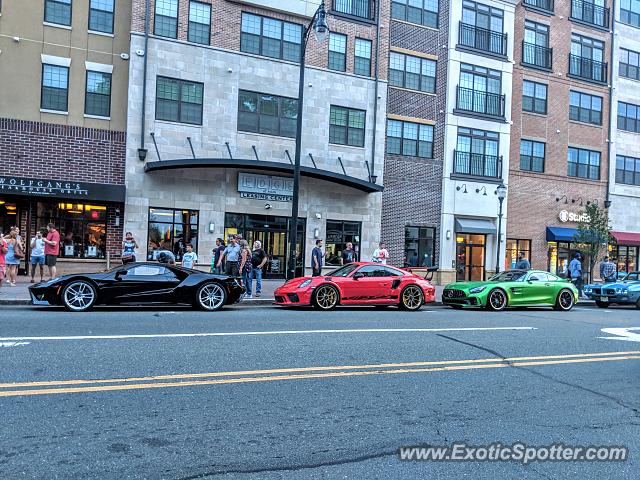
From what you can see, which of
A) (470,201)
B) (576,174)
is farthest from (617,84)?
(470,201)

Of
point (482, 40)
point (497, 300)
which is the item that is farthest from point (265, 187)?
point (482, 40)

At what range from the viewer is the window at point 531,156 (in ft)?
90.7

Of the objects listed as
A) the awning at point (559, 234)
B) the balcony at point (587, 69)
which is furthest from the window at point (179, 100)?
the balcony at point (587, 69)

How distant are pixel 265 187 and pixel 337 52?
6629mm

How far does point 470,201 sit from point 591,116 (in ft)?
31.6

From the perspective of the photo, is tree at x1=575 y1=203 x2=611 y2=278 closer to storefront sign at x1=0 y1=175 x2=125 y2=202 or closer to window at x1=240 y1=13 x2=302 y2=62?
window at x1=240 y1=13 x2=302 y2=62

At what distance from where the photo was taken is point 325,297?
13.9 metres

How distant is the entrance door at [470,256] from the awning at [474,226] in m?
0.53

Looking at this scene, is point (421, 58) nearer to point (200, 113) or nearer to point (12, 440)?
point (200, 113)

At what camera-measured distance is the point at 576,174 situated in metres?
28.9

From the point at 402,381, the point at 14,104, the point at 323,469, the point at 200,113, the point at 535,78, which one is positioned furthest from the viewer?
the point at 535,78

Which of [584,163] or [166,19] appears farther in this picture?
[584,163]

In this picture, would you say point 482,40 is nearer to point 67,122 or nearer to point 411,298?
point 411,298

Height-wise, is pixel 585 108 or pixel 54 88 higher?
pixel 585 108
